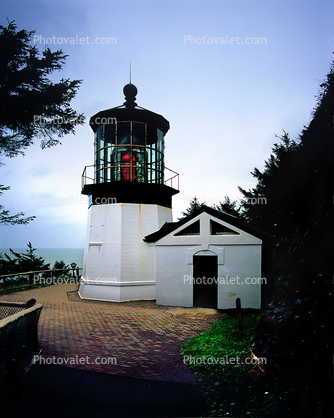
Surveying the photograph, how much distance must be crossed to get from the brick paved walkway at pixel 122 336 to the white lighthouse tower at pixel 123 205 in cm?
130

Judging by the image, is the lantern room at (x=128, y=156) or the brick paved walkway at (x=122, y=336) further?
the lantern room at (x=128, y=156)

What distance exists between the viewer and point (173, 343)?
784cm

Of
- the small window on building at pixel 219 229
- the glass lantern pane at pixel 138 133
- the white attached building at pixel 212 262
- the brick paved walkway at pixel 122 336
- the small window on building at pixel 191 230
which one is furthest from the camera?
the glass lantern pane at pixel 138 133

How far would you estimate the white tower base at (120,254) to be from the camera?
564 inches

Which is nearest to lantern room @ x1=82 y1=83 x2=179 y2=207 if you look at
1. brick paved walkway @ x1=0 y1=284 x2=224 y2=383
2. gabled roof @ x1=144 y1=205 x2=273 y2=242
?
gabled roof @ x1=144 y1=205 x2=273 y2=242

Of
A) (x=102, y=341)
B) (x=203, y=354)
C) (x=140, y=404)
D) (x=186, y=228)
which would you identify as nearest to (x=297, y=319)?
(x=203, y=354)

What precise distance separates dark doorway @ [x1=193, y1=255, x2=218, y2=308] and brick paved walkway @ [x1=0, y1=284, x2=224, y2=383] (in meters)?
1.37

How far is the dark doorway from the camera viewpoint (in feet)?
42.1

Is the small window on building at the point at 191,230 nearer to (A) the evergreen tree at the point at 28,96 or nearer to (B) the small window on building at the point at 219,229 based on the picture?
(B) the small window on building at the point at 219,229

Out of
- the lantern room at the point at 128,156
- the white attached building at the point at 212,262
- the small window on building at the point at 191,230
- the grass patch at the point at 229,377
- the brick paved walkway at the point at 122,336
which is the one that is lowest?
the brick paved walkway at the point at 122,336

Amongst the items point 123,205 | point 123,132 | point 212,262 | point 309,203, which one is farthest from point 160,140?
point 309,203

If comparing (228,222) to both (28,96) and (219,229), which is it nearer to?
(219,229)

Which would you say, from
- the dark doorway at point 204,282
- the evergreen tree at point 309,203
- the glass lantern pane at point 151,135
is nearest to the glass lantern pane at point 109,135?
the glass lantern pane at point 151,135

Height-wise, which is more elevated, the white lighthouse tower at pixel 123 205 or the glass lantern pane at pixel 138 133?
the glass lantern pane at pixel 138 133
